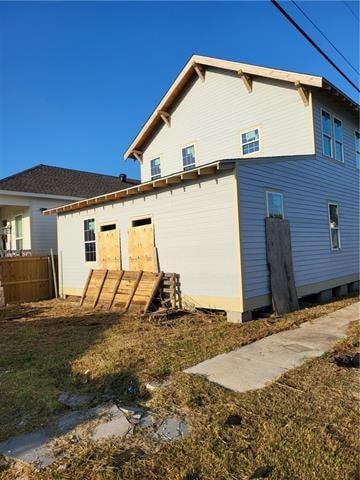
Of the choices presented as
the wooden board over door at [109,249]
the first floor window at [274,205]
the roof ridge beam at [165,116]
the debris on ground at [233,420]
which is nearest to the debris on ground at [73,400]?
the debris on ground at [233,420]

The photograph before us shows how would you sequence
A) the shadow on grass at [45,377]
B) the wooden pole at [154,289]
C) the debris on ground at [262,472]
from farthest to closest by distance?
1. the wooden pole at [154,289]
2. the shadow on grass at [45,377]
3. the debris on ground at [262,472]

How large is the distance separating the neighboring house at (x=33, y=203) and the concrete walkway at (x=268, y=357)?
1289 cm

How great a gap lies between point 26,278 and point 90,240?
3.51m

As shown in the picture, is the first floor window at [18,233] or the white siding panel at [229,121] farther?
the first floor window at [18,233]

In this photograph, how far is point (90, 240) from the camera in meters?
12.9

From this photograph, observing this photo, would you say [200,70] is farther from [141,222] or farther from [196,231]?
[196,231]

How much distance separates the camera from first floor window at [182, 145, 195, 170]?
14.9 m

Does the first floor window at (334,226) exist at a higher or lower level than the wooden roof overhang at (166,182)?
lower

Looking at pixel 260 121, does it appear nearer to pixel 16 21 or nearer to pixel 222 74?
pixel 222 74

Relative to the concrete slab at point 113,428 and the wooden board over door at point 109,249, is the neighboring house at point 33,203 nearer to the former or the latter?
the wooden board over door at point 109,249

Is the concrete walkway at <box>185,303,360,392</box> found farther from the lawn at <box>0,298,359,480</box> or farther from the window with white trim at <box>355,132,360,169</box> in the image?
the window with white trim at <box>355,132,360,169</box>

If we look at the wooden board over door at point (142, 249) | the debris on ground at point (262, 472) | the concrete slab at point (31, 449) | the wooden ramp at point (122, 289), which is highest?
the wooden board over door at point (142, 249)

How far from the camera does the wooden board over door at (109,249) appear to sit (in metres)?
11.6

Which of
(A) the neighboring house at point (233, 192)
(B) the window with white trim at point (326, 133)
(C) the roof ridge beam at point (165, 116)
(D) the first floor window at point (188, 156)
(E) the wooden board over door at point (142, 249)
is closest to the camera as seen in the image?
(A) the neighboring house at point (233, 192)
